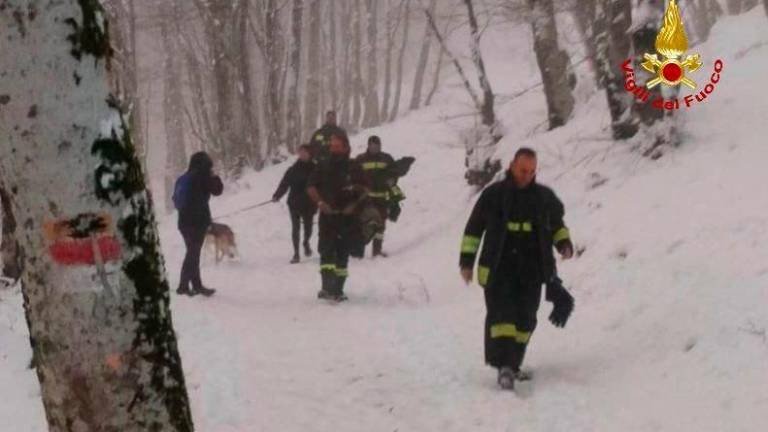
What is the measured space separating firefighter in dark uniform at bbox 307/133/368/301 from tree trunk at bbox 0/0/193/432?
7.04 meters

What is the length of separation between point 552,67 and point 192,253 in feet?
24.8

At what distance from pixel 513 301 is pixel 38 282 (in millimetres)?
4381

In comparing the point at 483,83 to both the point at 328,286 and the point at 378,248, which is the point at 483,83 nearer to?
the point at 378,248

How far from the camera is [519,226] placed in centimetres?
661

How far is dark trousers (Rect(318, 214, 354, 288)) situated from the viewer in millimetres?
9961

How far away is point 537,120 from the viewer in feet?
54.9

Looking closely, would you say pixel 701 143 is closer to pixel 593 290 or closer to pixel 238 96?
pixel 593 290

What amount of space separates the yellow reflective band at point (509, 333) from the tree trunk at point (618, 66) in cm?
534

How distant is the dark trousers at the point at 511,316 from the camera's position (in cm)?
660

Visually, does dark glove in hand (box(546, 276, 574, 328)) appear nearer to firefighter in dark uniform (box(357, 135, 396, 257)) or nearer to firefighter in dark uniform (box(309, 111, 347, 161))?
firefighter in dark uniform (box(357, 135, 396, 257))

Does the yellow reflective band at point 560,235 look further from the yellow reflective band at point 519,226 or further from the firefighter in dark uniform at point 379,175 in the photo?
the firefighter in dark uniform at point 379,175

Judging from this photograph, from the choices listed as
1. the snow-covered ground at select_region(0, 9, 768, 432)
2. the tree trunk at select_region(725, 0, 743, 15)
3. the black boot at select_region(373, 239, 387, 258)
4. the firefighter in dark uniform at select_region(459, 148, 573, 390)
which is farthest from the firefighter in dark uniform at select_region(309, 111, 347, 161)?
the tree trunk at select_region(725, 0, 743, 15)

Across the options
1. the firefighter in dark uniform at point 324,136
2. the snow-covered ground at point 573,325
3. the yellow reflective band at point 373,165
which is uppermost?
the firefighter in dark uniform at point 324,136

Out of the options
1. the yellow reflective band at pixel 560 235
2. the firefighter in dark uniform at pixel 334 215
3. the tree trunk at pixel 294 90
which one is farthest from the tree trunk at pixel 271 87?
the yellow reflective band at pixel 560 235
